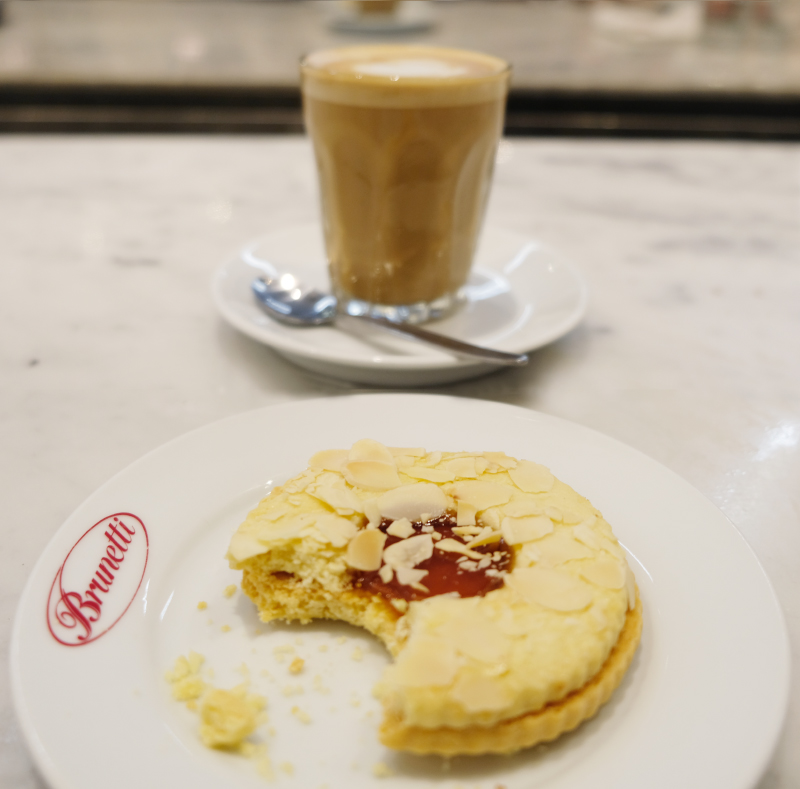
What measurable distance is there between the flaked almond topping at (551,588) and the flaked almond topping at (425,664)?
0.09 metres

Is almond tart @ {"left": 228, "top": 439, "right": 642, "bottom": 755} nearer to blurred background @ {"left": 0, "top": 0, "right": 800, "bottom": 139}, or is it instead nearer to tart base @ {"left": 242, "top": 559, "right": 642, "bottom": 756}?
tart base @ {"left": 242, "top": 559, "right": 642, "bottom": 756}

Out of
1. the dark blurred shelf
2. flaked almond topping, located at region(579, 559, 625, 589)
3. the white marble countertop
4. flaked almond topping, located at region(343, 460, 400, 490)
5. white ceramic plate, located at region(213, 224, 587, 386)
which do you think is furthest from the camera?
the dark blurred shelf

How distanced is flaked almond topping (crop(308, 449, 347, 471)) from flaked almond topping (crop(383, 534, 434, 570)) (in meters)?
0.12

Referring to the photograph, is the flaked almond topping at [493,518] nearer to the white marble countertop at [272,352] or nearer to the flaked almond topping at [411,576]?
the flaked almond topping at [411,576]

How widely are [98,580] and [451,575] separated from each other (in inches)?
12.8

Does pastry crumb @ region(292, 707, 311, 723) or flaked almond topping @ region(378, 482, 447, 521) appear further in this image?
flaked almond topping @ region(378, 482, 447, 521)

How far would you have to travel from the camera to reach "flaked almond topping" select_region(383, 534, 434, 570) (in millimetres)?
661

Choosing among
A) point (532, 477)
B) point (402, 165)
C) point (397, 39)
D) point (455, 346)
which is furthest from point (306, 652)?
point (397, 39)

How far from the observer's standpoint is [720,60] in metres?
2.85

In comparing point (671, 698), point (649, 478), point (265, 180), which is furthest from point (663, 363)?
point (265, 180)

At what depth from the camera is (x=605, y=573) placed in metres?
0.63

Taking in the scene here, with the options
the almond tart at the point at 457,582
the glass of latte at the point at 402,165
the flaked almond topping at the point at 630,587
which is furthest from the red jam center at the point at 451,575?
the glass of latte at the point at 402,165

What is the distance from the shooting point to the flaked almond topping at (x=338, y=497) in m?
0.70

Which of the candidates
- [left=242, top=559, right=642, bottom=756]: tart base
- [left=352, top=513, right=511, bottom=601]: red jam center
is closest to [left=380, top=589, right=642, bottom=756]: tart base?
[left=242, top=559, right=642, bottom=756]: tart base
